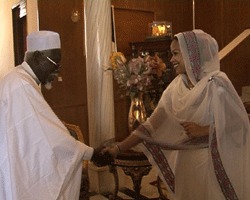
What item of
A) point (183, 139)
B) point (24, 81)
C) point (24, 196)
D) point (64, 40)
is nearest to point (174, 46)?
point (183, 139)

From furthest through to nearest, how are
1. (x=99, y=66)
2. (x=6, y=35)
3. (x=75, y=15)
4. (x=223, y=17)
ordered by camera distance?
1. (x=223, y=17)
2. (x=6, y=35)
3. (x=75, y=15)
4. (x=99, y=66)

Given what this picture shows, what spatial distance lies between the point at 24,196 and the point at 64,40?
454 cm

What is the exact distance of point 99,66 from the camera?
407 centimetres

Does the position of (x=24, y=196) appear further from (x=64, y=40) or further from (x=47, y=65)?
(x=64, y=40)

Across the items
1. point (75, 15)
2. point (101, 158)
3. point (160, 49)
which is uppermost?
point (75, 15)

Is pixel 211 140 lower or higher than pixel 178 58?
lower

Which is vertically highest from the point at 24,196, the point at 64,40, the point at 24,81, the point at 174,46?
the point at 64,40

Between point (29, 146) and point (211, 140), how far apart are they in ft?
3.52

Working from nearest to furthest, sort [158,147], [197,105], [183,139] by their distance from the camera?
[197,105] < [183,139] < [158,147]

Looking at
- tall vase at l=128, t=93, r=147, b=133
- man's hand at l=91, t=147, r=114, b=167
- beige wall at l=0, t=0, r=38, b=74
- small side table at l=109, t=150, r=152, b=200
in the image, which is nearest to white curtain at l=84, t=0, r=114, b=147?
tall vase at l=128, t=93, r=147, b=133

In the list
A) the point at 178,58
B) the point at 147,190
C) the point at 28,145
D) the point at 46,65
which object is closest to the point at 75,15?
the point at 147,190

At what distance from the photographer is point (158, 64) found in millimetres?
3336

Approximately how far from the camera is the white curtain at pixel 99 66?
4055mm

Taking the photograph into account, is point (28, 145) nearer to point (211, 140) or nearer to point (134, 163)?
point (211, 140)
